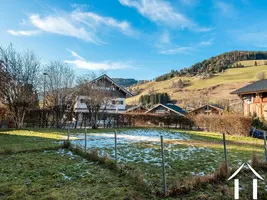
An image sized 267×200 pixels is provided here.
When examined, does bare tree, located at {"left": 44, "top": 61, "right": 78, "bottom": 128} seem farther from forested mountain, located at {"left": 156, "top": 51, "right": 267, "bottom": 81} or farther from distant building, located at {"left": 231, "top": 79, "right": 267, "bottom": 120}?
forested mountain, located at {"left": 156, "top": 51, "right": 267, "bottom": 81}

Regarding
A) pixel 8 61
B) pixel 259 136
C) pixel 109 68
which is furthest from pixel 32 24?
pixel 259 136

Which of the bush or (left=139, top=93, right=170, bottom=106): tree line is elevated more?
(left=139, top=93, right=170, bottom=106): tree line

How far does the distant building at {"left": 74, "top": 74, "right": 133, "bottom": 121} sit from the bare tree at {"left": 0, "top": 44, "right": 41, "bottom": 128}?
16.2 ft

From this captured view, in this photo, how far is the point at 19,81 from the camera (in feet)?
59.6

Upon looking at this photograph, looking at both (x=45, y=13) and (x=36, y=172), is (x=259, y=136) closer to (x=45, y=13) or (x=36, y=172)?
(x=36, y=172)

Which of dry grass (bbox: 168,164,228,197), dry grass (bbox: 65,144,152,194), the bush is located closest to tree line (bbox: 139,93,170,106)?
the bush

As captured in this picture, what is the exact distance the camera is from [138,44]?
23.7 m

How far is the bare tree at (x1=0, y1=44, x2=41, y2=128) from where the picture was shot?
17.3 meters

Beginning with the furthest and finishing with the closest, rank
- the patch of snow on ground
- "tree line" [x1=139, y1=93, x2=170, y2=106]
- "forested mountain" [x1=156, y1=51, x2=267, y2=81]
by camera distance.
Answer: "forested mountain" [x1=156, y1=51, x2=267, y2=81]
"tree line" [x1=139, y1=93, x2=170, y2=106]
the patch of snow on ground

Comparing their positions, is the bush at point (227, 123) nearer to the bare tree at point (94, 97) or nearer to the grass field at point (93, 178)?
the bare tree at point (94, 97)

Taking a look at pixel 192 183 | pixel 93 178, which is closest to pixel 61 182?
pixel 93 178

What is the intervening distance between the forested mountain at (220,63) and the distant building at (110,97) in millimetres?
67470

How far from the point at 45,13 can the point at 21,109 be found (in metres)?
9.87

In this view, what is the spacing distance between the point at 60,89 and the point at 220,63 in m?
88.7
